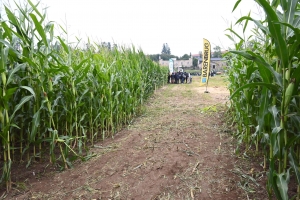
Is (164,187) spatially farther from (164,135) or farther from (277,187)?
(164,135)

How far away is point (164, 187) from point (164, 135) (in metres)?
1.44

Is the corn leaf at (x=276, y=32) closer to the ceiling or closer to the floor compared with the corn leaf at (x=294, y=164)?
closer to the ceiling

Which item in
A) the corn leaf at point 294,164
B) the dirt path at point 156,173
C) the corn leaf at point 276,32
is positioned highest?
the corn leaf at point 276,32

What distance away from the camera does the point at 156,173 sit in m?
2.28

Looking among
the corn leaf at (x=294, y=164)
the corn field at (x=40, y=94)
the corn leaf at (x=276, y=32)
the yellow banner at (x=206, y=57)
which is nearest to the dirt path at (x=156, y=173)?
the corn field at (x=40, y=94)

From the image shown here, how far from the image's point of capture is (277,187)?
1.44 metres

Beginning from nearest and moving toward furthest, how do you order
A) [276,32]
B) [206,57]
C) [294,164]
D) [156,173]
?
[276,32], [294,164], [156,173], [206,57]

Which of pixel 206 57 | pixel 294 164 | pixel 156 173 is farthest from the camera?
pixel 206 57

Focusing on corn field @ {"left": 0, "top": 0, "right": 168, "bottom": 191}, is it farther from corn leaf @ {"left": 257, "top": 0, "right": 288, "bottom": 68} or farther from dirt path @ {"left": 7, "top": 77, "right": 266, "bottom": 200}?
corn leaf @ {"left": 257, "top": 0, "right": 288, "bottom": 68}

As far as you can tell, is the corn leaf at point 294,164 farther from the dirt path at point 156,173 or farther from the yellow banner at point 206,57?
the yellow banner at point 206,57

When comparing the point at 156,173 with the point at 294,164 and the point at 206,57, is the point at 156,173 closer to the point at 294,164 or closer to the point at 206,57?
the point at 294,164

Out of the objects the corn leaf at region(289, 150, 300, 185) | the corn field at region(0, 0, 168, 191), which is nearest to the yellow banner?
the corn field at region(0, 0, 168, 191)

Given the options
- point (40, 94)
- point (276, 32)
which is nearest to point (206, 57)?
point (40, 94)

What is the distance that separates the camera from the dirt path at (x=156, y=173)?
1971mm
